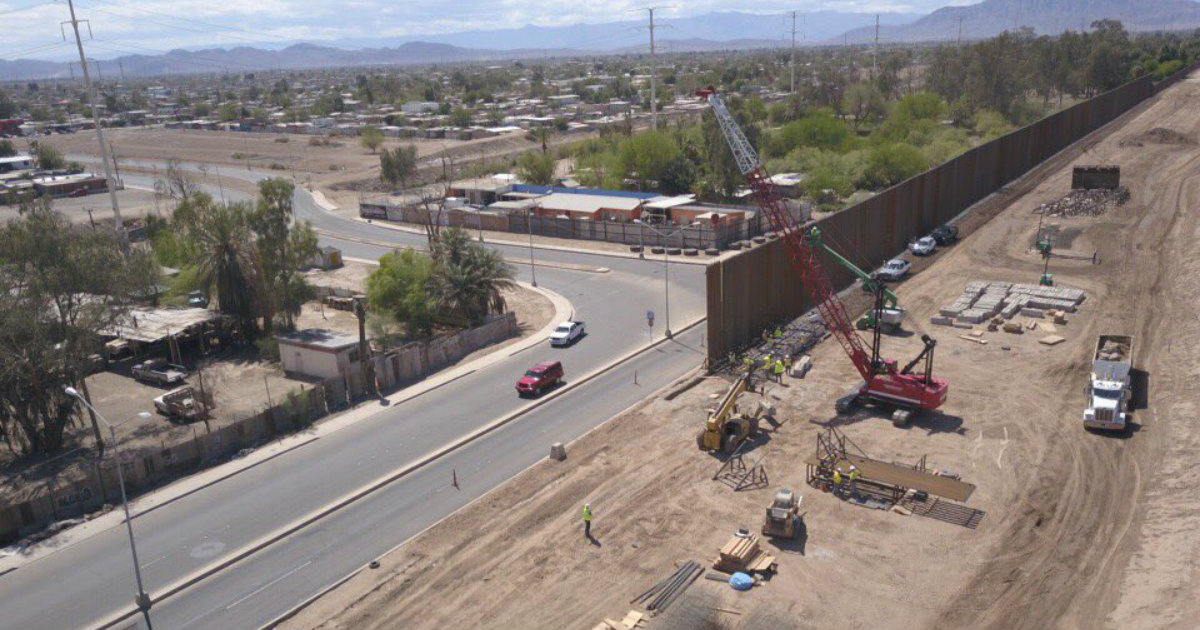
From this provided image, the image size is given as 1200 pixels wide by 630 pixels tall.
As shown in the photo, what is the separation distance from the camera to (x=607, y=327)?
4875 cm

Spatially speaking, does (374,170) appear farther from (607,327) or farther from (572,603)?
(572,603)

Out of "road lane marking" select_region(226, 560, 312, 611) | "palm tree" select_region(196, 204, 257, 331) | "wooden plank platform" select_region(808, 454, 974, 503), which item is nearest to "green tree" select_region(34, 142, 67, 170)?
"palm tree" select_region(196, 204, 257, 331)

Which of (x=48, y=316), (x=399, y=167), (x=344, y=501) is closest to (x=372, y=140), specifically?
(x=399, y=167)

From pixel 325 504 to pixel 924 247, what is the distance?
147ft

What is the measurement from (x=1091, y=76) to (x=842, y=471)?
474 feet

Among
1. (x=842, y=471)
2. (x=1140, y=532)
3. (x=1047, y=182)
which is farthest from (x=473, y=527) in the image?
(x=1047, y=182)

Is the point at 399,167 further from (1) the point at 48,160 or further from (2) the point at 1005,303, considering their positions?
(2) the point at 1005,303

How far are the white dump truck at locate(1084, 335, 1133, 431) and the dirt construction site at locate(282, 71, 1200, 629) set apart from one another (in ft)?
1.94

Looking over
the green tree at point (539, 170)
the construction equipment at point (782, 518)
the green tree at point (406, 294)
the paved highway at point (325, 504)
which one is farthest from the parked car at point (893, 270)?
the green tree at point (539, 170)

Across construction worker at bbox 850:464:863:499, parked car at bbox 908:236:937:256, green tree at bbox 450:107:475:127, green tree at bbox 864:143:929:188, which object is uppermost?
green tree at bbox 450:107:475:127

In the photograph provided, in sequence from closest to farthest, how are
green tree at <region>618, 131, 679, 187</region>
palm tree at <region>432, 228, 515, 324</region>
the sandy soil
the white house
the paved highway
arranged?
the paved highway
the white house
palm tree at <region>432, 228, 515, 324</region>
green tree at <region>618, 131, 679, 187</region>
the sandy soil

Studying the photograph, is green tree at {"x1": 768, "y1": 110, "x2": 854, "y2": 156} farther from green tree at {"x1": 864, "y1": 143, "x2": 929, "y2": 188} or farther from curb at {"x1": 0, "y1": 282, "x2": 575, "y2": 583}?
curb at {"x1": 0, "y1": 282, "x2": 575, "y2": 583}

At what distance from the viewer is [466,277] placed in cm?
4834

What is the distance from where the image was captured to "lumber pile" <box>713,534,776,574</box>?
24.0m
